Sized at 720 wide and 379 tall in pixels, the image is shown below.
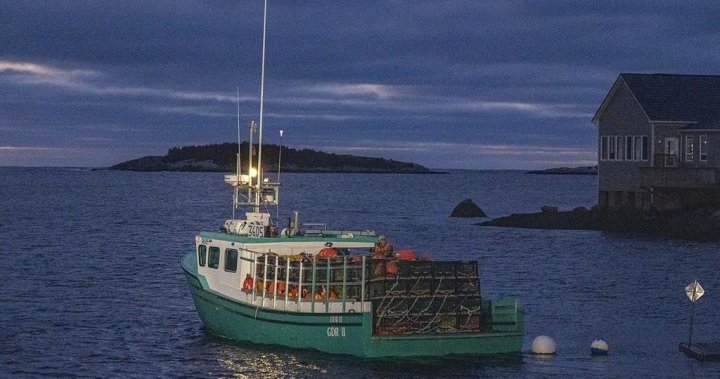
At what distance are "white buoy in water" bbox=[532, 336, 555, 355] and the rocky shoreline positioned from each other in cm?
3158

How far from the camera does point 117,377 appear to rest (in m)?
25.7

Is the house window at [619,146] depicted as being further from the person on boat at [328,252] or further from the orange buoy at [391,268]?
the orange buoy at [391,268]

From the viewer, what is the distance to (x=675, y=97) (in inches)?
2532

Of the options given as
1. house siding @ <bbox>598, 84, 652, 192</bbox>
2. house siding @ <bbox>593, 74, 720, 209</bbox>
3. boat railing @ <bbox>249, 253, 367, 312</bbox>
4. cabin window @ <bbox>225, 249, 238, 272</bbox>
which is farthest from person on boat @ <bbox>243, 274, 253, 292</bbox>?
house siding @ <bbox>598, 84, 652, 192</bbox>

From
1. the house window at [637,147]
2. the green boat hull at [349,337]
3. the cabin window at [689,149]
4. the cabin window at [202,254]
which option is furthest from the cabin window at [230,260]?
the house window at [637,147]

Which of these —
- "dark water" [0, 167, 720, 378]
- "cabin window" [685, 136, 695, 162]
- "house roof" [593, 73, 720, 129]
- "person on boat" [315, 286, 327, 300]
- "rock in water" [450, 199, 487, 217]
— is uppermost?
"house roof" [593, 73, 720, 129]

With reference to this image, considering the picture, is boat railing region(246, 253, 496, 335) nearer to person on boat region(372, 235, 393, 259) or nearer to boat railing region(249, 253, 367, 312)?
boat railing region(249, 253, 367, 312)

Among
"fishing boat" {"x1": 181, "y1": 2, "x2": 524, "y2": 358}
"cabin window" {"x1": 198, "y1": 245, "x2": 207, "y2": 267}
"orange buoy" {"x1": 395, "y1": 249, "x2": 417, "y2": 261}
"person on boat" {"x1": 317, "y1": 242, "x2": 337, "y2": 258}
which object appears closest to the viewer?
"fishing boat" {"x1": 181, "y1": 2, "x2": 524, "y2": 358}

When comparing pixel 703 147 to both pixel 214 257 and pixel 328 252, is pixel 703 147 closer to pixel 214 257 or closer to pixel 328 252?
pixel 214 257

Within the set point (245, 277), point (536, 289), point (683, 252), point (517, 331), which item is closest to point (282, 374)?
point (245, 277)

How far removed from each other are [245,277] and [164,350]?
2.85 metres

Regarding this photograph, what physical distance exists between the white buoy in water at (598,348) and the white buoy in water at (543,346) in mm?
934

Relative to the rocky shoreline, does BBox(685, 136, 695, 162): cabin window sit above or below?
above

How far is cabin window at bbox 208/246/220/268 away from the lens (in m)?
28.5
